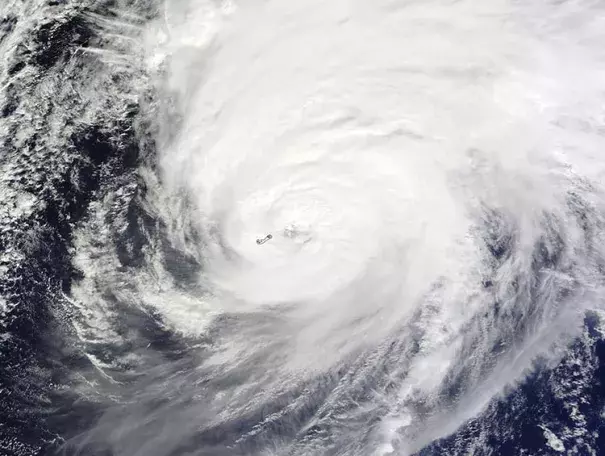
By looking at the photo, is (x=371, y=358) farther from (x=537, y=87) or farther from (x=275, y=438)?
(x=537, y=87)

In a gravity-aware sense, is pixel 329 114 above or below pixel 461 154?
above

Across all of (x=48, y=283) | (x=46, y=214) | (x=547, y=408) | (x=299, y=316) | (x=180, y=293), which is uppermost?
(x=46, y=214)

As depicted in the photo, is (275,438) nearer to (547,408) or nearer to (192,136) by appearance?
(547,408)

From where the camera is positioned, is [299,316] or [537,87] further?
[299,316]

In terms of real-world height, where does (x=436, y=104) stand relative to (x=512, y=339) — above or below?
above

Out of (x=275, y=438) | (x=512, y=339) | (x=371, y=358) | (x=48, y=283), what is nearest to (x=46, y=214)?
(x=48, y=283)

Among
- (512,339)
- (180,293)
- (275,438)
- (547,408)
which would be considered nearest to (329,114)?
(180,293)
